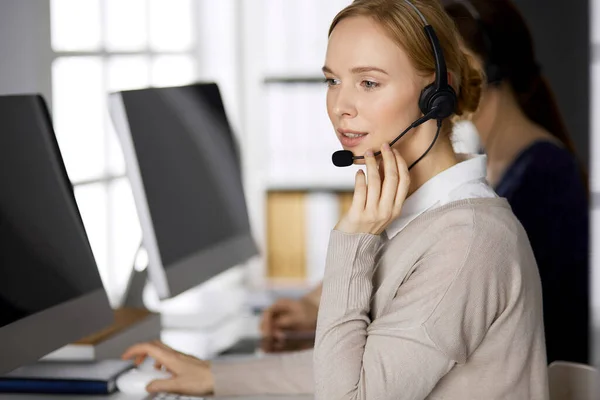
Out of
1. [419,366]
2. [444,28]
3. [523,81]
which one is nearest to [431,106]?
[444,28]

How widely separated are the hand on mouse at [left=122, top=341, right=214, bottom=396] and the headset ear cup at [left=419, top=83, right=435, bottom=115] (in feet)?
1.88

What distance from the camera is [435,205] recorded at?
1338 millimetres

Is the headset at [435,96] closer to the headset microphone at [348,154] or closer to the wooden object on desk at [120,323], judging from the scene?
the headset microphone at [348,154]

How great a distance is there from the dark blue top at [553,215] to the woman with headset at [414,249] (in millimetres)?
771

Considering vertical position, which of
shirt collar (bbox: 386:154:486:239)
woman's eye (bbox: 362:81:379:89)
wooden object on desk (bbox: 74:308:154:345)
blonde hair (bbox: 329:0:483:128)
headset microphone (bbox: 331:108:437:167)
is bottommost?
wooden object on desk (bbox: 74:308:154:345)

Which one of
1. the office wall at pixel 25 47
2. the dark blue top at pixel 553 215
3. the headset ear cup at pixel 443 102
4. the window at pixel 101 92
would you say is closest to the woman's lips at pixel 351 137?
the headset ear cup at pixel 443 102

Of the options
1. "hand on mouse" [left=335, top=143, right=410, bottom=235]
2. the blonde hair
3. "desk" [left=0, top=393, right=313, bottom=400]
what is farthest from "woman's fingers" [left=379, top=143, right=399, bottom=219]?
"desk" [left=0, top=393, right=313, bottom=400]

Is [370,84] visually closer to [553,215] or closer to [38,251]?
[38,251]

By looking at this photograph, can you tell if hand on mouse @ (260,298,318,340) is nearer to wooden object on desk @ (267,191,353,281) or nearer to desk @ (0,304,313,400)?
desk @ (0,304,313,400)

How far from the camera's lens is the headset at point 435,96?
51.0 inches

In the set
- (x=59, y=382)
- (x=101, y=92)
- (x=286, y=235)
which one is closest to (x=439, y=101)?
(x=59, y=382)

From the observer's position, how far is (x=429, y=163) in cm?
138

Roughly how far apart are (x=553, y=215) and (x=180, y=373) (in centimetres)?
105

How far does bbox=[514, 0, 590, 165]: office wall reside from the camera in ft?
12.6
